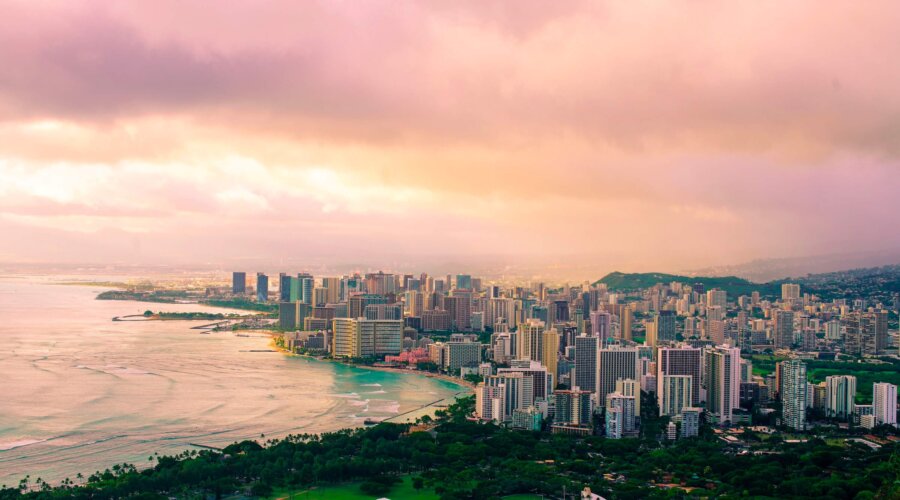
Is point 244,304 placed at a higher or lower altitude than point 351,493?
higher

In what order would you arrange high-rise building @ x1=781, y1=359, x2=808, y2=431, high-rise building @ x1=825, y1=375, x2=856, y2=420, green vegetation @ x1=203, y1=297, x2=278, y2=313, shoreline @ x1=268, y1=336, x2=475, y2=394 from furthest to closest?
green vegetation @ x1=203, y1=297, x2=278, y2=313 → shoreline @ x1=268, y1=336, x2=475, y2=394 → high-rise building @ x1=825, y1=375, x2=856, y2=420 → high-rise building @ x1=781, y1=359, x2=808, y2=431

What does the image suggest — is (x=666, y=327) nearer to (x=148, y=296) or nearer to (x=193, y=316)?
(x=193, y=316)

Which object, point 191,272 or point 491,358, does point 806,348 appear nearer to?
point 491,358

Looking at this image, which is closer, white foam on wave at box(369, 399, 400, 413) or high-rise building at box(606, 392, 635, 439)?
high-rise building at box(606, 392, 635, 439)

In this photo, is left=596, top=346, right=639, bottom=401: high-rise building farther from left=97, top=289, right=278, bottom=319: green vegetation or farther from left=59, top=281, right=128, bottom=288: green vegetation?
left=59, top=281, right=128, bottom=288: green vegetation

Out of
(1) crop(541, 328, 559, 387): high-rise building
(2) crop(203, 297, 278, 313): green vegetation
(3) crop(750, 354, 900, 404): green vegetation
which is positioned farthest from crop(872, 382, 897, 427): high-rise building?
(2) crop(203, 297, 278, 313): green vegetation

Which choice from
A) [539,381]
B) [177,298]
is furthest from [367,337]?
[177,298]

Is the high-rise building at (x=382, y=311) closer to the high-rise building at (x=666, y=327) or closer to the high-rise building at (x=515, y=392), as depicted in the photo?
the high-rise building at (x=666, y=327)

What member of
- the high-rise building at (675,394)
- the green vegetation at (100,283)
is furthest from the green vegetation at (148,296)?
the high-rise building at (675,394)
